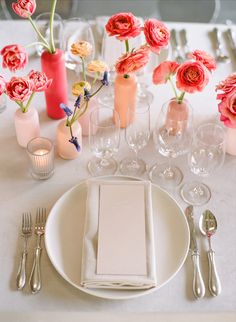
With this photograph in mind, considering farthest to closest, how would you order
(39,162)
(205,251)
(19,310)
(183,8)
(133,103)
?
(183,8), (133,103), (39,162), (205,251), (19,310)

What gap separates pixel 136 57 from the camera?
115 centimetres

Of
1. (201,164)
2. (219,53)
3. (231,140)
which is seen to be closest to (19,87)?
(201,164)

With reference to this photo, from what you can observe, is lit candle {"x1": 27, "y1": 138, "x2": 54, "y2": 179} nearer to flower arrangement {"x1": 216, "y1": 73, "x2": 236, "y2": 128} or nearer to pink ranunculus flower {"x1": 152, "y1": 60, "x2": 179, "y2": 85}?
pink ranunculus flower {"x1": 152, "y1": 60, "x2": 179, "y2": 85}

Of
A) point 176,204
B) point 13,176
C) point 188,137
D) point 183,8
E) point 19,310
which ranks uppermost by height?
point 183,8

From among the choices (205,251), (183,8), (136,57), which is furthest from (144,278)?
(183,8)

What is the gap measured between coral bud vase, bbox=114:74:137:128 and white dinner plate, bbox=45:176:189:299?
26 centimetres

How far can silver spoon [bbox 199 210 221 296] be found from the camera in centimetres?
102

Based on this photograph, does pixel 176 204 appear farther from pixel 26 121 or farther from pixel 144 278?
pixel 26 121

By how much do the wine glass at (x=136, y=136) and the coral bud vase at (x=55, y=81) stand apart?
24 centimetres

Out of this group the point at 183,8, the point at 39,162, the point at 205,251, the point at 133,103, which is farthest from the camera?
the point at 183,8

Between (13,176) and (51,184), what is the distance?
0.40 ft

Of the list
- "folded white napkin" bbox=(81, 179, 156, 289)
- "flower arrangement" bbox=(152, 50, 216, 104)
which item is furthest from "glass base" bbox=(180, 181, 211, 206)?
"flower arrangement" bbox=(152, 50, 216, 104)

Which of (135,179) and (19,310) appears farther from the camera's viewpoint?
(135,179)

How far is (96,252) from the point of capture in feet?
3.41
